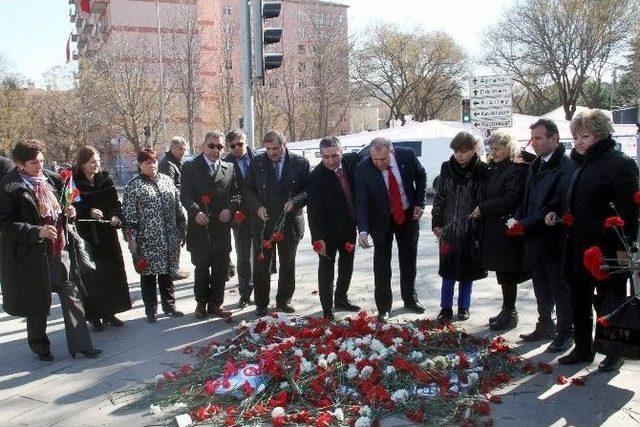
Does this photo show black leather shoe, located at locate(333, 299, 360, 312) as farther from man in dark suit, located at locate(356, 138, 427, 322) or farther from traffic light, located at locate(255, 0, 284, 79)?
traffic light, located at locate(255, 0, 284, 79)

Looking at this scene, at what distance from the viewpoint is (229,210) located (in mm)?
6742

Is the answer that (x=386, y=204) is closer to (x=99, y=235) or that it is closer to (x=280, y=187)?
(x=280, y=187)

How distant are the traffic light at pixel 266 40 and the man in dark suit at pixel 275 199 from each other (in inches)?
78.6

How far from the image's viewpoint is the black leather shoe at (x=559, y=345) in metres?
5.20

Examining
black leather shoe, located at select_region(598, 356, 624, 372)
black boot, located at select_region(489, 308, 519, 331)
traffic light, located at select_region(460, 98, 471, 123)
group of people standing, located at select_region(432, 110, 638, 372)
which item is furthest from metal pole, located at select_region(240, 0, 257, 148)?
traffic light, located at select_region(460, 98, 471, 123)

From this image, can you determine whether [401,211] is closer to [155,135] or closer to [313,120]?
[155,135]

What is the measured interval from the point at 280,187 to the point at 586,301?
3.17 meters

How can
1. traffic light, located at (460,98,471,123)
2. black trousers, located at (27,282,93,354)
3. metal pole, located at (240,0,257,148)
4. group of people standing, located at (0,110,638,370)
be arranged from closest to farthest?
group of people standing, located at (0,110,638,370) → black trousers, located at (27,282,93,354) → metal pole, located at (240,0,257,148) → traffic light, located at (460,98,471,123)

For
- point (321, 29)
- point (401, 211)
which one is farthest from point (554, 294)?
point (321, 29)

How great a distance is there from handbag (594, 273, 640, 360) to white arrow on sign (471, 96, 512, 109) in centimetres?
715

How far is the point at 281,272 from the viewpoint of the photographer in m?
6.81

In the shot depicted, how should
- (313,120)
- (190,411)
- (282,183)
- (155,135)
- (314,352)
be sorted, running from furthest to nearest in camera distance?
(313,120) < (155,135) < (282,183) < (314,352) < (190,411)

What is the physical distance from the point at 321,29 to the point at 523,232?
145 ft

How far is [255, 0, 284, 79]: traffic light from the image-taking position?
8289mm
